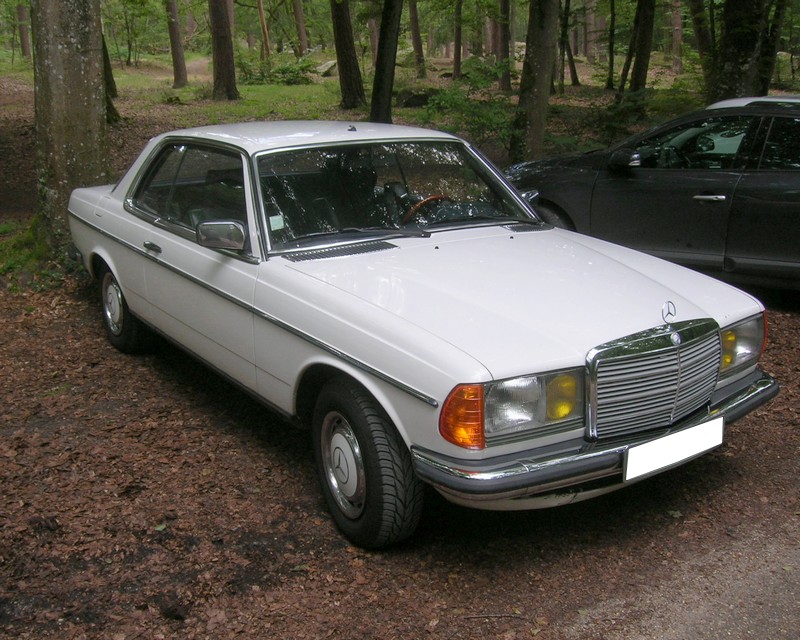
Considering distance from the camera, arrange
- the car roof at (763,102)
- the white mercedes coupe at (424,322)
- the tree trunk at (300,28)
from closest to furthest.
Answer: the white mercedes coupe at (424,322) < the car roof at (763,102) < the tree trunk at (300,28)

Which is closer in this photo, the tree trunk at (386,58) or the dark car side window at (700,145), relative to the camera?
the dark car side window at (700,145)

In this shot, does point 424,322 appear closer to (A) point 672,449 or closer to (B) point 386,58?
(A) point 672,449

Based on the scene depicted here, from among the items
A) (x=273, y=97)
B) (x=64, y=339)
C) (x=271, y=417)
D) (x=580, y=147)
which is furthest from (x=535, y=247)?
(x=273, y=97)

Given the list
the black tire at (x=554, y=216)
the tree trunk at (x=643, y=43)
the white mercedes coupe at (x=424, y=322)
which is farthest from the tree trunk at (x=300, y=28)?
the white mercedes coupe at (x=424, y=322)

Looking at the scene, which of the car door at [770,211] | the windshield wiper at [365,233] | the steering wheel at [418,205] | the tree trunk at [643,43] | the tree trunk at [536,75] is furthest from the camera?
the tree trunk at [643,43]

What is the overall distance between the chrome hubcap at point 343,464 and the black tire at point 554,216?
14.2ft

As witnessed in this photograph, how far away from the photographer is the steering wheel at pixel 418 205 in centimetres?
448

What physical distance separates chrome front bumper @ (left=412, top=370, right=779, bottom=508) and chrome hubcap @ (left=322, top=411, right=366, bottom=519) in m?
0.42

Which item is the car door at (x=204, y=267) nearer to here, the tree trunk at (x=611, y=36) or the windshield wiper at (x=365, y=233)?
the windshield wiper at (x=365, y=233)

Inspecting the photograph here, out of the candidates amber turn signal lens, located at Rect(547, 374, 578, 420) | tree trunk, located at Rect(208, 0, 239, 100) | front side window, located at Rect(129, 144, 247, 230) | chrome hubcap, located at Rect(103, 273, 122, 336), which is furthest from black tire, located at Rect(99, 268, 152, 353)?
tree trunk, located at Rect(208, 0, 239, 100)

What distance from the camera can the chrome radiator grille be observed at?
10.6 ft

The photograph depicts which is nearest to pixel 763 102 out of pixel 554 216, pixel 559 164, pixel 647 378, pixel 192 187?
pixel 559 164

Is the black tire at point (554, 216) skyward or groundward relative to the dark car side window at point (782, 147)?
groundward

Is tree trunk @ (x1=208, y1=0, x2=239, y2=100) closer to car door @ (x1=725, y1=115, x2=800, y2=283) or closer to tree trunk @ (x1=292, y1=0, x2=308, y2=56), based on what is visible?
tree trunk @ (x1=292, y1=0, x2=308, y2=56)
